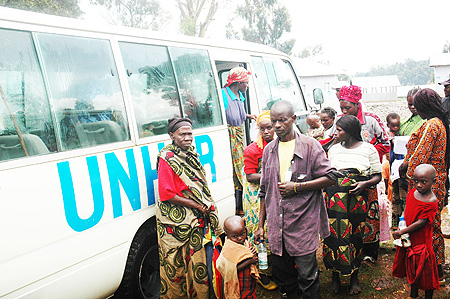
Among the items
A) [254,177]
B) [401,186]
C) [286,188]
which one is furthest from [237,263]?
[401,186]

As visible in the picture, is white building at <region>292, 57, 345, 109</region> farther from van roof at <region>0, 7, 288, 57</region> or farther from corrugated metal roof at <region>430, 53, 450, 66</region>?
van roof at <region>0, 7, 288, 57</region>

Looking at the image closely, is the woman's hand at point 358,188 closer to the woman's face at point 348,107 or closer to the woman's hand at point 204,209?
the woman's face at point 348,107

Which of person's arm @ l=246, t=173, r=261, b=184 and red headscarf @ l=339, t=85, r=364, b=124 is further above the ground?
red headscarf @ l=339, t=85, r=364, b=124

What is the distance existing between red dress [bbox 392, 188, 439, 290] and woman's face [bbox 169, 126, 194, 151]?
206cm

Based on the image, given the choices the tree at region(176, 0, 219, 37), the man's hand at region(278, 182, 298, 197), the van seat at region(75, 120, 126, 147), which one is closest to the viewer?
the man's hand at region(278, 182, 298, 197)

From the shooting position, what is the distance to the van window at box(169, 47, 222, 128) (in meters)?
4.42

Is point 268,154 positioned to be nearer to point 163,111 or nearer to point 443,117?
point 163,111

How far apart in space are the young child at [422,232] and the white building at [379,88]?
44621mm

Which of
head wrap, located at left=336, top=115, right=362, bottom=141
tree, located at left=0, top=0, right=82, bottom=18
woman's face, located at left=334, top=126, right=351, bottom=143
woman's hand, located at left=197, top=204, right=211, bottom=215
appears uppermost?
tree, located at left=0, top=0, right=82, bottom=18

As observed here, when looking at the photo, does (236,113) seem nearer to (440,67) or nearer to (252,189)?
(252,189)

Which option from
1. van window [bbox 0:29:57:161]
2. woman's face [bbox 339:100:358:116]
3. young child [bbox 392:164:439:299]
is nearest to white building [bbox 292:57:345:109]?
woman's face [bbox 339:100:358:116]

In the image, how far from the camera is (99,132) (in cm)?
339

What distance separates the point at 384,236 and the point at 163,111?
9.34 feet

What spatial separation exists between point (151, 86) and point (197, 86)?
79 cm
